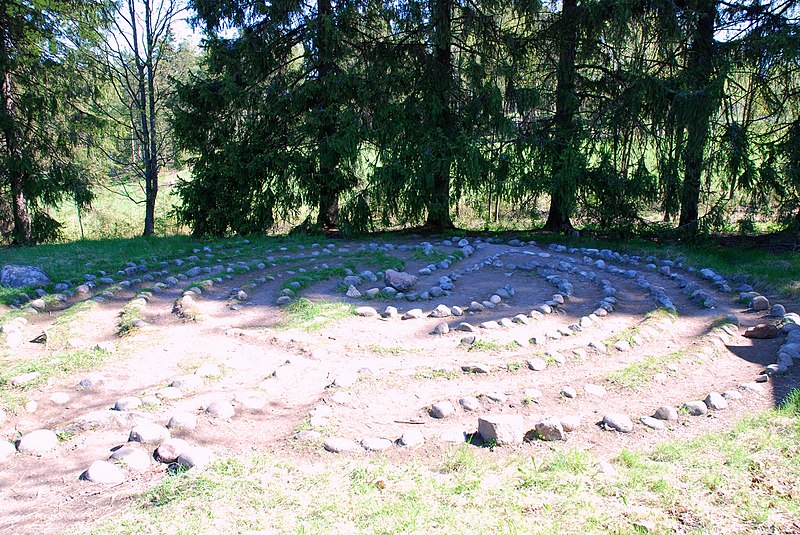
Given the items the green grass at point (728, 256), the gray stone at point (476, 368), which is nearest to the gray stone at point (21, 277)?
the gray stone at point (476, 368)

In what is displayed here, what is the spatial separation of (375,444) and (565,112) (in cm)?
1040

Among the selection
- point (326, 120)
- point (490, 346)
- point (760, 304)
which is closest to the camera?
point (490, 346)

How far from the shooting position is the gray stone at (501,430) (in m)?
3.65

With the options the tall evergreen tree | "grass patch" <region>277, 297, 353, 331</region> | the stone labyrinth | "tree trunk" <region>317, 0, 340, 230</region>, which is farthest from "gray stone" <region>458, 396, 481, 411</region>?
"tree trunk" <region>317, 0, 340, 230</region>

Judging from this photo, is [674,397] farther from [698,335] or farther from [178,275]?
[178,275]

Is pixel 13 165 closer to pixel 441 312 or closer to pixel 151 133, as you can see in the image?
pixel 151 133

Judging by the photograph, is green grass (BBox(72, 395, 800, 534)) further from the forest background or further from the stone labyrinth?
the forest background

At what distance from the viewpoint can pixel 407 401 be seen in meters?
4.50

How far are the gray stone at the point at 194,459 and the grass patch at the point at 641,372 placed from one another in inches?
124

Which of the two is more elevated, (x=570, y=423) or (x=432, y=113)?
(x=432, y=113)

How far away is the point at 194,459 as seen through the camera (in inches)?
133

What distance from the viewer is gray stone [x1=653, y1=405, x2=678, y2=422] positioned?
13.3 feet

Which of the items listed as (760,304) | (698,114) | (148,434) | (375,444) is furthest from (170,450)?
(698,114)

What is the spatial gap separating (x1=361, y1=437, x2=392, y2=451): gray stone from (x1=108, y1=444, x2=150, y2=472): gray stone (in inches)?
50.7
